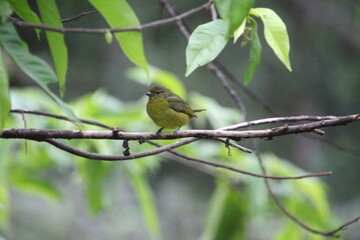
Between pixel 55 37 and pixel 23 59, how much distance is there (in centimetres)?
31

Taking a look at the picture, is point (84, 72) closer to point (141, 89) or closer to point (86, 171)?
point (141, 89)

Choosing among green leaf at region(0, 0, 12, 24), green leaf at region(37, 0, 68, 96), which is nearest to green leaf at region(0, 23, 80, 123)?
green leaf at region(0, 0, 12, 24)

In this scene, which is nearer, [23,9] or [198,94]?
[23,9]

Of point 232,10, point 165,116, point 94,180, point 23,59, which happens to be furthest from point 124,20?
point 94,180

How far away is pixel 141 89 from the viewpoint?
9648 millimetres

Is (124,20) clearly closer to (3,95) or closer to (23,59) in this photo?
(23,59)

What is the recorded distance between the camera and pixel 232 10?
49.1 inches

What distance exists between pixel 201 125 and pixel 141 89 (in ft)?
5.33

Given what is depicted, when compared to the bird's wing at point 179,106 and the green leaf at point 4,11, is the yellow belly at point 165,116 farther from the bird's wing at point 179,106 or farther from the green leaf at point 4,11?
the green leaf at point 4,11

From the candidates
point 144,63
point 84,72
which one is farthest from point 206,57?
point 84,72

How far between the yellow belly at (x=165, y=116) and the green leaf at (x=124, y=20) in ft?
4.29

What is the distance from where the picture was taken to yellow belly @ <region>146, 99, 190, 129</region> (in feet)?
10.1

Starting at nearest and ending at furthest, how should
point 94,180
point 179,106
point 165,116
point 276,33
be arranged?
point 276,33 → point 165,116 → point 179,106 → point 94,180

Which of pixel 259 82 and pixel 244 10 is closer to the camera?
pixel 244 10
